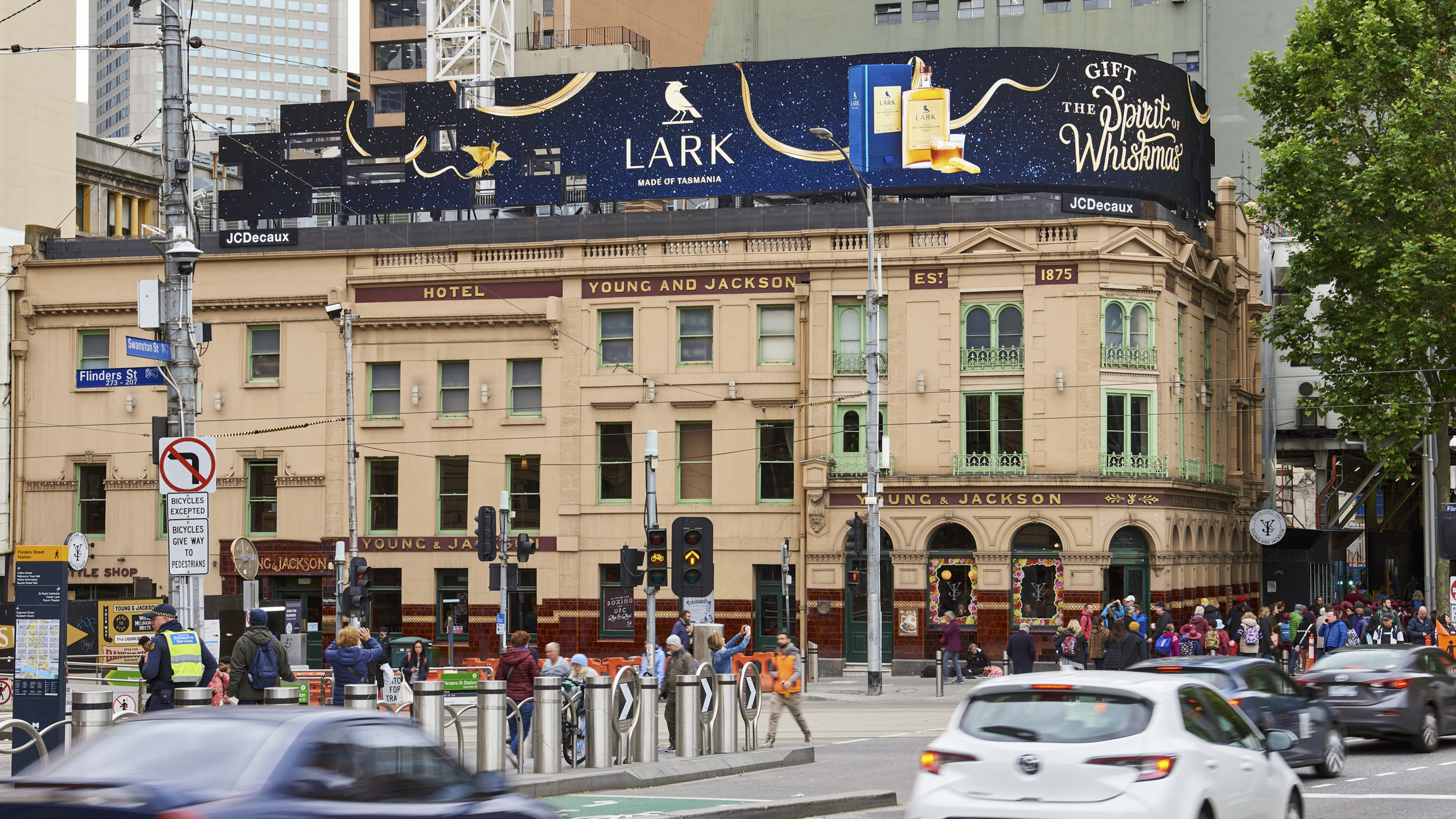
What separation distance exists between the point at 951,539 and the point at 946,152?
388 inches

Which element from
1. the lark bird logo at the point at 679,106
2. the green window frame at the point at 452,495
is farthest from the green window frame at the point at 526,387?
the lark bird logo at the point at 679,106

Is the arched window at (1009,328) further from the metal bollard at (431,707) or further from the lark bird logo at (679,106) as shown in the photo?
the metal bollard at (431,707)

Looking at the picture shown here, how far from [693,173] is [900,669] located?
14115 mm

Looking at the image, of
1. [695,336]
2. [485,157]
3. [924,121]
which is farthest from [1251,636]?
[485,157]

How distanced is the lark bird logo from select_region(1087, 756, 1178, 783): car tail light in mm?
36321

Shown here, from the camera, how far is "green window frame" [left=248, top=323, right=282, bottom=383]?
4619 cm

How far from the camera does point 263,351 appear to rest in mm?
46312

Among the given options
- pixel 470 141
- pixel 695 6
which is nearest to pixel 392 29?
pixel 695 6

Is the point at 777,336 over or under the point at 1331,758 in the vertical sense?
over

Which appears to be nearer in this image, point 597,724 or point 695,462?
point 597,724

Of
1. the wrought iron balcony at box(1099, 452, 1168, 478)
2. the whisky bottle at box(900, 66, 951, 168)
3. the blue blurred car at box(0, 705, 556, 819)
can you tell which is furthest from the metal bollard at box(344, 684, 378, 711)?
the whisky bottle at box(900, 66, 951, 168)

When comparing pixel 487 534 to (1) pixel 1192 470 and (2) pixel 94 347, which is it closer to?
(2) pixel 94 347

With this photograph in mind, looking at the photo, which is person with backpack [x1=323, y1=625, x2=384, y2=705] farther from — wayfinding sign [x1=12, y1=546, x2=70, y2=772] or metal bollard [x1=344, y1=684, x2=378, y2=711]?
metal bollard [x1=344, y1=684, x2=378, y2=711]

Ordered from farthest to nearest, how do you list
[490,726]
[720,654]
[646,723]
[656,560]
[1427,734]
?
[720,654]
[656,560]
[1427,734]
[646,723]
[490,726]
